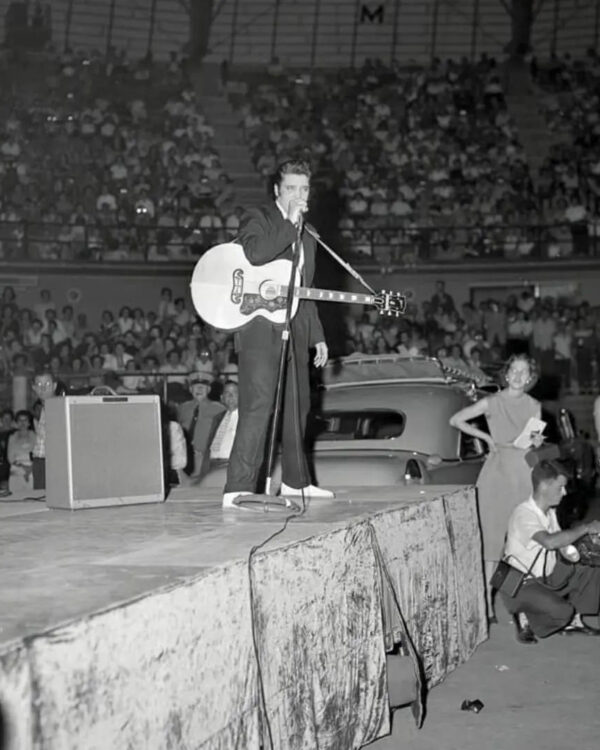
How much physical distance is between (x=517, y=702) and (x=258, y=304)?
7.08ft

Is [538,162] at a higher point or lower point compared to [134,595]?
higher

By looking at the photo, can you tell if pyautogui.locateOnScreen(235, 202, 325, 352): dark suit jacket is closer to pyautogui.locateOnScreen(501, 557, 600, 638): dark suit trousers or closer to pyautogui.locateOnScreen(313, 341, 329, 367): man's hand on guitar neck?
pyautogui.locateOnScreen(313, 341, 329, 367): man's hand on guitar neck

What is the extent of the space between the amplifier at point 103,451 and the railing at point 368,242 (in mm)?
15796

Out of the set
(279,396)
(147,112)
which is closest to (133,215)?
(147,112)

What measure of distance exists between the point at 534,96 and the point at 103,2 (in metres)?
11.5

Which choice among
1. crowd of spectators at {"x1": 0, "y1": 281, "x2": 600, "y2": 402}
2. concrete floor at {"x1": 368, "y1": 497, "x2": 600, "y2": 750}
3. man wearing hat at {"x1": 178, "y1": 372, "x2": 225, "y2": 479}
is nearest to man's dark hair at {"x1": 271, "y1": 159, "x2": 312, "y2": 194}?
concrete floor at {"x1": 368, "y1": 497, "x2": 600, "y2": 750}

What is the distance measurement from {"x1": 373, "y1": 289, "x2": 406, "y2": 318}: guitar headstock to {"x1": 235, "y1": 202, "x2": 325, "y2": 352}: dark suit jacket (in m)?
0.34

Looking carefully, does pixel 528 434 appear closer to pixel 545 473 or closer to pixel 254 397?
pixel 545 473

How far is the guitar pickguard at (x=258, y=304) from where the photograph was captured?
17.6ft

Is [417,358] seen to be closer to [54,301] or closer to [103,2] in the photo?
[54,301]

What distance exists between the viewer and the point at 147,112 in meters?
26.6

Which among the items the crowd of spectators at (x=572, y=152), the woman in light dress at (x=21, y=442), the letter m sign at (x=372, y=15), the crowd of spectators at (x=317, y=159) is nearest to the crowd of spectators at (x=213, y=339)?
the crowd of spectators at (x=317, y=159)

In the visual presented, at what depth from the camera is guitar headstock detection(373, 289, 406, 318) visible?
5.55m

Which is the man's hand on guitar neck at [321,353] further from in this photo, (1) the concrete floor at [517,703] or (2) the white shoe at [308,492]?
(1) the concrete floor at [517,703]
